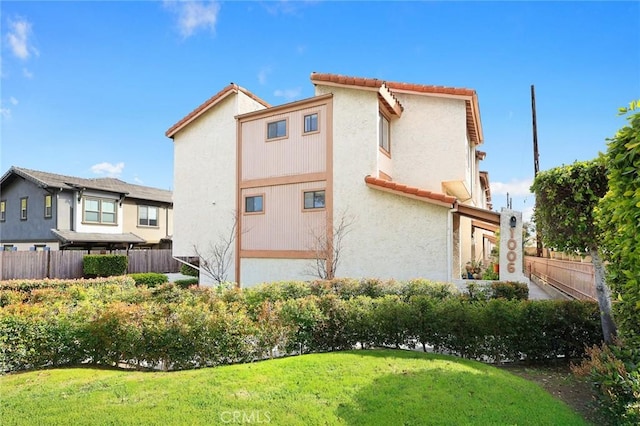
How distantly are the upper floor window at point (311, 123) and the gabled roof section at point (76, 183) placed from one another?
20.8 meters

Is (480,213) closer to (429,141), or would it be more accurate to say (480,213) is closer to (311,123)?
(429,141)

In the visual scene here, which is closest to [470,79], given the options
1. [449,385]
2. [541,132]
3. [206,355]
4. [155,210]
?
[541,132]

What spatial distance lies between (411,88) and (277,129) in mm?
6171

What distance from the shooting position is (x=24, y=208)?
28031mm

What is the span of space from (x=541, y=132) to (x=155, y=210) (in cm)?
3191

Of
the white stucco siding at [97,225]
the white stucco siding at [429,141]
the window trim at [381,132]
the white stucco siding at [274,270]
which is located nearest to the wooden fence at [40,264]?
the white stucco siding at [97,225]

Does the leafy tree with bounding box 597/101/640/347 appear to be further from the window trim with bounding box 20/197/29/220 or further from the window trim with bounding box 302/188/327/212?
the window trim with bounding box 20/197/29/220

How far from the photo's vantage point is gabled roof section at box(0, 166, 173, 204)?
26.0 meters

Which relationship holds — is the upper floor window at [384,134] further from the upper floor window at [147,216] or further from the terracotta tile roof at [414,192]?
the upper floor window at [147,216]

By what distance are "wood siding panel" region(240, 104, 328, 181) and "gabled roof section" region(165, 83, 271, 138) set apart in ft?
5.46

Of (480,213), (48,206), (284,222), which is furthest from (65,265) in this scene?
(480,213)

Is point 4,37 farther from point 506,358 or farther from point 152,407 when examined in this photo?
point 506,358

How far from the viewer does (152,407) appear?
4.47 meters

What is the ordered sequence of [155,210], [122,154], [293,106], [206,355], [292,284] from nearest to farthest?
[206,355] < [292,284] < [293,106] < [122,154] < [155,210]
